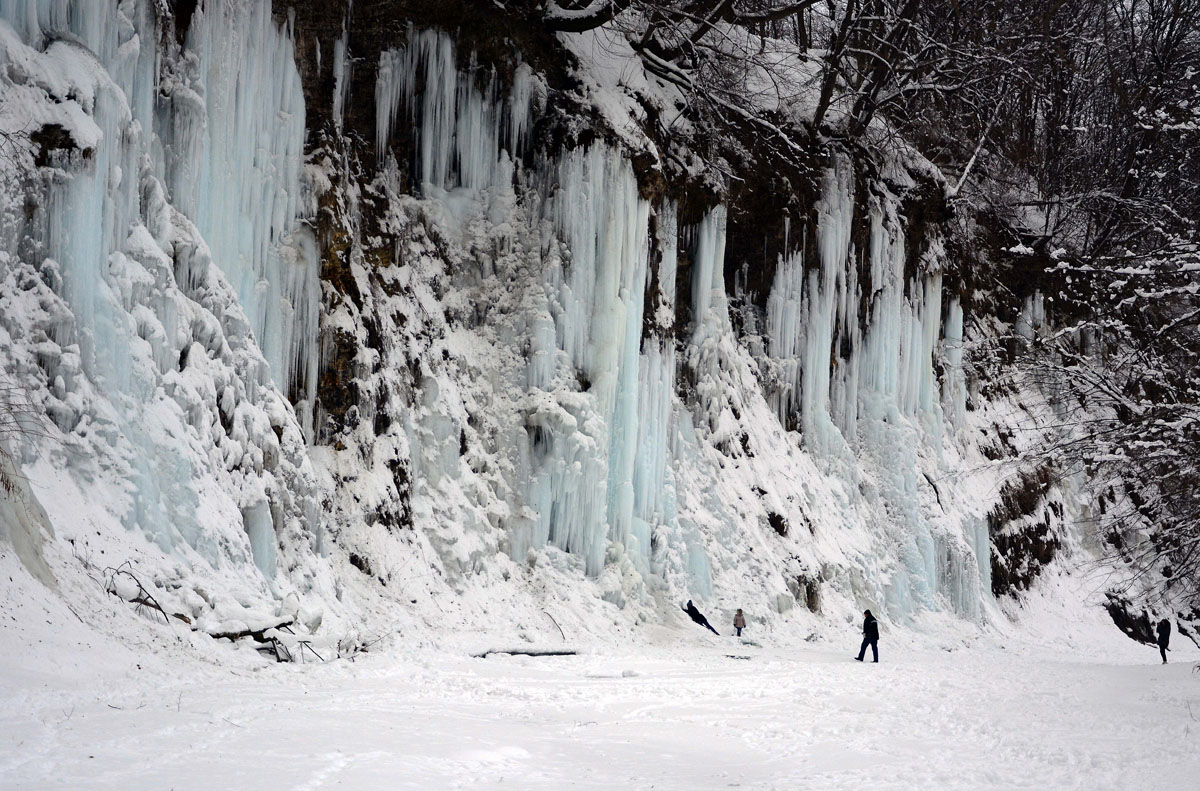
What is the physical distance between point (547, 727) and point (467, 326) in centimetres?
1071

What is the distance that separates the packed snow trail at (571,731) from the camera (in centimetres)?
572

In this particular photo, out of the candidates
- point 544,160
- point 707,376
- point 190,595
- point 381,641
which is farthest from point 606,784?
point 707,376

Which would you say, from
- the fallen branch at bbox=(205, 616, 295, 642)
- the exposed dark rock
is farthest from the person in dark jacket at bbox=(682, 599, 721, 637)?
the exposed dark rock

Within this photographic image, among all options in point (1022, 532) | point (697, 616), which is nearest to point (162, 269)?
point (697, 616)

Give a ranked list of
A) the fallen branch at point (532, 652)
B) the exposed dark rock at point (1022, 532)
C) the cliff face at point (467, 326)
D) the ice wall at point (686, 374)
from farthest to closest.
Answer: the exposed dark rock at point (1022, 532)
the ice wall at point (686, 374)
the fallen branch at point (532, 652)
the cliff face at point (467, 326)

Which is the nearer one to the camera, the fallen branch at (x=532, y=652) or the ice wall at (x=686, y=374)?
the fallen branch at (x=532, y=652)

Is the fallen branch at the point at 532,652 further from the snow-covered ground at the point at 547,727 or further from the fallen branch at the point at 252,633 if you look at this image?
the fallen branch at the point at 252,633

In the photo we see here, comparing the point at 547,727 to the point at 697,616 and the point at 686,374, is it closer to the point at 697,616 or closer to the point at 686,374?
the point at 697,616

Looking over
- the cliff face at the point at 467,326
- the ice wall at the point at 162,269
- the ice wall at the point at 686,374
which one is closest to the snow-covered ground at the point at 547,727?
the cliff face at the point at 467,326

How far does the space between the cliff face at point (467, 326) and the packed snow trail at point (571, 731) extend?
2.42 metres

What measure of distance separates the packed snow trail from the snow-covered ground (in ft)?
0.08

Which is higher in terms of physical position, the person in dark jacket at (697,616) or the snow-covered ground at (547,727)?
the snow-covered ground at (547,727)

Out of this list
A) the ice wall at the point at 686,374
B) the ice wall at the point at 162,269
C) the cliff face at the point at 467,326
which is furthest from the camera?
the ice wall at the point at 686,374

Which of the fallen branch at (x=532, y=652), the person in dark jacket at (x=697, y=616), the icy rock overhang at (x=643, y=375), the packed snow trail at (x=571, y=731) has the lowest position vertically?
the person in dark jacket at (x=697, y=616)
